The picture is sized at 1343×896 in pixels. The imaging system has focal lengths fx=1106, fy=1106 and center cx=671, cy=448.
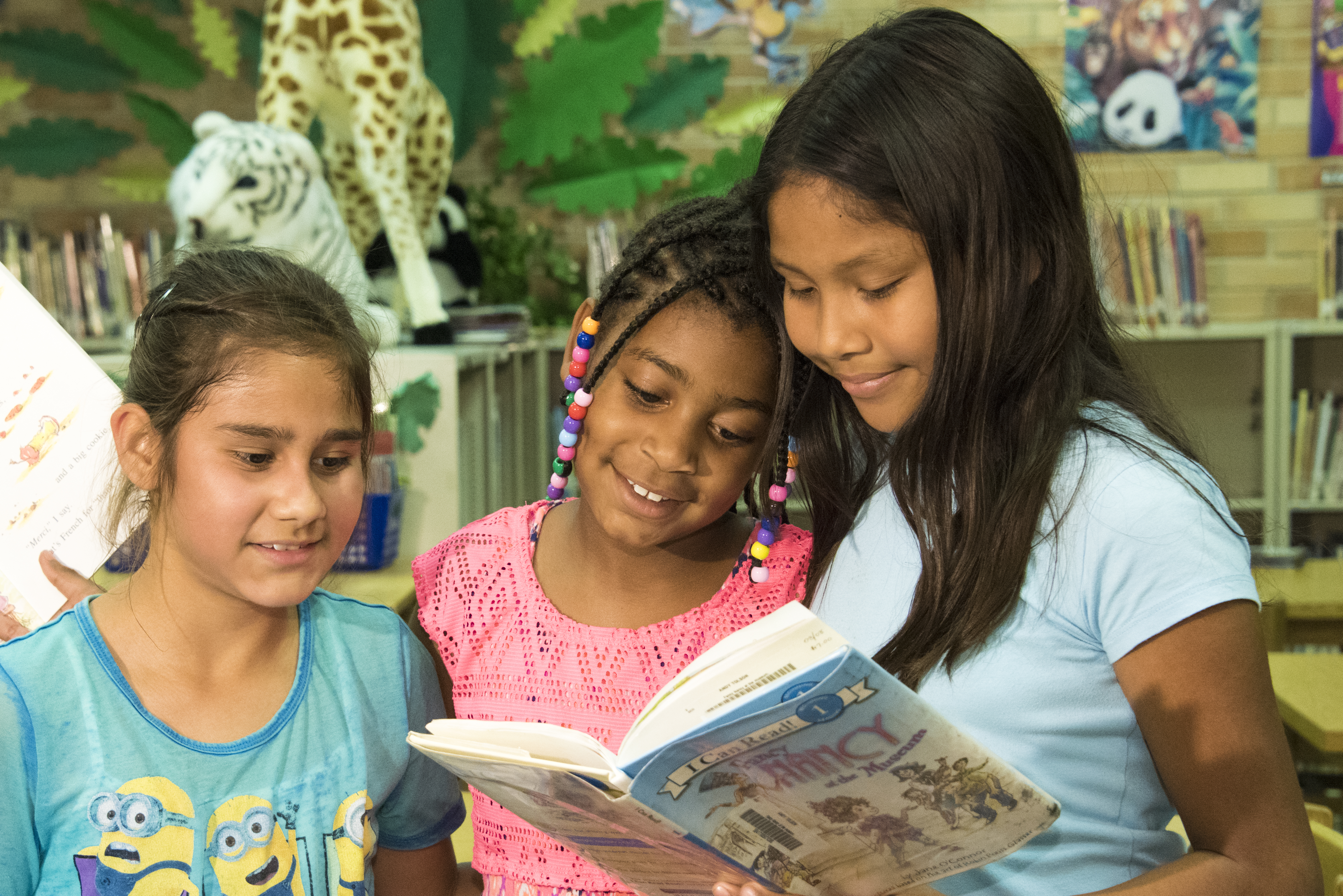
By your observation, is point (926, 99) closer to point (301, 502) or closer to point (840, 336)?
point (840, 336)

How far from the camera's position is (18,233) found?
11.7 feet

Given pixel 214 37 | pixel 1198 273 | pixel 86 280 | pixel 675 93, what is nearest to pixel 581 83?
pixel 675 93

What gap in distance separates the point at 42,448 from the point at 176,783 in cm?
46

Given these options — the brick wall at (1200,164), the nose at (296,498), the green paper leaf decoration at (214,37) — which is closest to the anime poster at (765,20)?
the brick wall at (1200,164)

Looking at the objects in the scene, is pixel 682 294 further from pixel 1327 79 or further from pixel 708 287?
pixel 1327 79

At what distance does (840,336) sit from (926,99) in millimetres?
212

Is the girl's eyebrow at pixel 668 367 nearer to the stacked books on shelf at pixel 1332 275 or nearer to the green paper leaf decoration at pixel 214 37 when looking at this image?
the green paper leaf decoration at pixel 214 37

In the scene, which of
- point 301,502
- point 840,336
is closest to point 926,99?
point 840,336

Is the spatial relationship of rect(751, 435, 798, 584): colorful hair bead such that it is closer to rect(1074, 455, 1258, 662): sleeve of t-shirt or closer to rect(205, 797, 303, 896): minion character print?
rect(1074, 455, 1258, 662): sleeve of t-shirt

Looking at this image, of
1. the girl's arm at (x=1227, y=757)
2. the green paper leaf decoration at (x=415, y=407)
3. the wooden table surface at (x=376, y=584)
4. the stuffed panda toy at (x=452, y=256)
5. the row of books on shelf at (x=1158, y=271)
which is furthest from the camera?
the row of books on shelf at (x=1158, y=271)

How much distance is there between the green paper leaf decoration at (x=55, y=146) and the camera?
3.79 meters

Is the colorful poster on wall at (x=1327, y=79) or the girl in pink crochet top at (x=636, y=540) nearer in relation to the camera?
the girl in pink crochet top at (x=636, y=540)

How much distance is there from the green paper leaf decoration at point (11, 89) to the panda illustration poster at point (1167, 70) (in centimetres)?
359

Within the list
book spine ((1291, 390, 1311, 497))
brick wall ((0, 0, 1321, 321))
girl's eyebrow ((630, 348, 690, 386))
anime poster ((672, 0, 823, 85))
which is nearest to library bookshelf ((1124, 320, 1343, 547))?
book spine ((1291, 390, 1311, 497))
